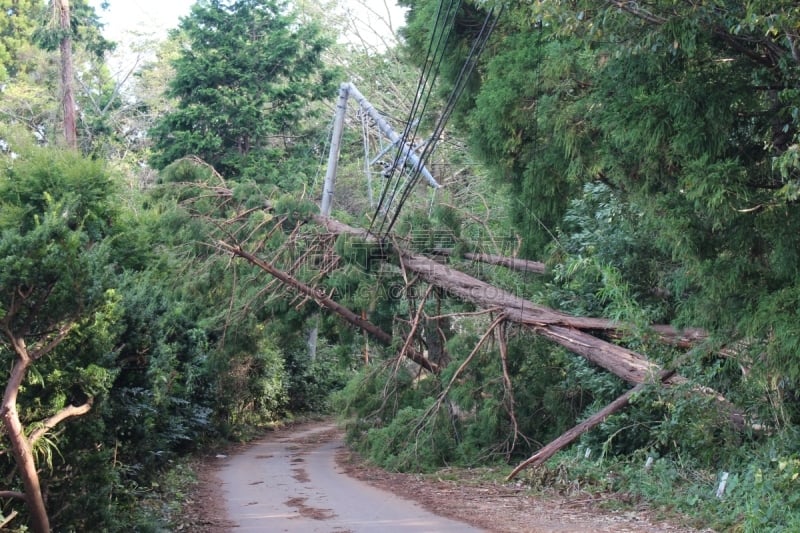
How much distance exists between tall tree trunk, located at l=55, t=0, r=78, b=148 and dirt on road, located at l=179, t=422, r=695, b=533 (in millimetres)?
14134

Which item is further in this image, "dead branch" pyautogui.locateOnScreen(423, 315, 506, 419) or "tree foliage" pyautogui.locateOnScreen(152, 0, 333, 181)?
"tree foliage" pyautogui.locateOnScreen(152, 0, 333, 181)

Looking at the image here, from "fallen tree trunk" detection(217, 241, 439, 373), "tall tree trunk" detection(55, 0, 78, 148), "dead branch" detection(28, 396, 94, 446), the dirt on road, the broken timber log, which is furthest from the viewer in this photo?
"tall tree trunk" detection(55, 0, 78, 148)

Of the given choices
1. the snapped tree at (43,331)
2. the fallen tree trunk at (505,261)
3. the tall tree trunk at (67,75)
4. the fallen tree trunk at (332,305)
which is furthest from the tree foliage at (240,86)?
the snapped tree at (43,331)

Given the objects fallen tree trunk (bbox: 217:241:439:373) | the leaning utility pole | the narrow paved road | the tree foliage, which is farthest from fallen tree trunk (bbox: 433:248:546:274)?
the tree foliage

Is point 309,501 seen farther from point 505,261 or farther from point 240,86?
point 240,86

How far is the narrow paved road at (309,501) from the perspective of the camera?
Result: 8.77 m

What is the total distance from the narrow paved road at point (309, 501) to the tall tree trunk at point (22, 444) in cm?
348

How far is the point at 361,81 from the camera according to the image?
29.8 metres

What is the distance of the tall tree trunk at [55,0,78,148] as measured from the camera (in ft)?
76.5

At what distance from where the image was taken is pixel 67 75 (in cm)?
2405

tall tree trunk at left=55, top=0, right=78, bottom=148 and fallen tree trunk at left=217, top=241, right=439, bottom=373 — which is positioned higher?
tall tree trunk at left=55, top=0, right=78, bottom=148

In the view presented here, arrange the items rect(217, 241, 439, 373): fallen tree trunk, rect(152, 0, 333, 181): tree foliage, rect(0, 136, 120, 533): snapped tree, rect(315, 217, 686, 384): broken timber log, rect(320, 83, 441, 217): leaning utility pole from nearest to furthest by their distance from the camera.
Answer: rect(0, 136, 120, 533): snapped tree < rect(315, 217, 686, 384): broken timber log < rect(217, 241, 439, 373): fallen tree trunk < rect(320, 83, 441, 217): leaning utility pole < rect(152, 0, 333, 181): tree foliage

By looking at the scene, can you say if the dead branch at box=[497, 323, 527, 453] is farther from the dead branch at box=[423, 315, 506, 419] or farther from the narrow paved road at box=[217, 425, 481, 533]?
the narrow paved road at box=[217, 425, 481, 533]

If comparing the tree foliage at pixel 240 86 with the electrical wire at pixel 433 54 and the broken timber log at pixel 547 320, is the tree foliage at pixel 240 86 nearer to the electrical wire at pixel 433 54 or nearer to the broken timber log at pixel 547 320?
the broken timber log at pixel 547 320
